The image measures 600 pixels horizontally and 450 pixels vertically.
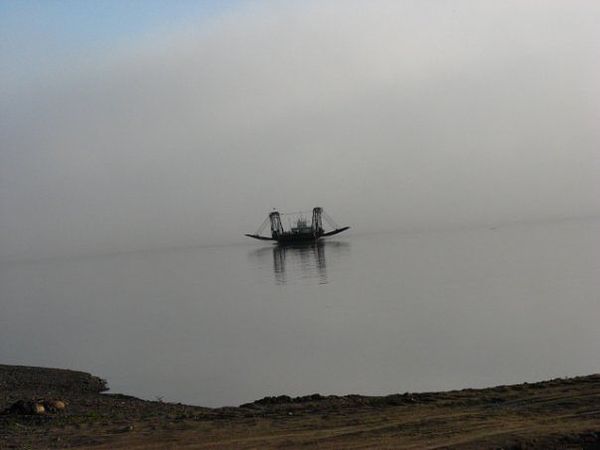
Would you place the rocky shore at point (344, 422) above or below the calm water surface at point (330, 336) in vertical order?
below

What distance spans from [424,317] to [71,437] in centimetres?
2114

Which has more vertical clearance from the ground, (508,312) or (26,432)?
(508,312)

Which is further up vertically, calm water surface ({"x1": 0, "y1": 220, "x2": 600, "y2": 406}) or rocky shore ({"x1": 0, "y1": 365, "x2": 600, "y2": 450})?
calm water surface ({"x1": 0, "y1": 220, "x2": 600, "y2": 406})

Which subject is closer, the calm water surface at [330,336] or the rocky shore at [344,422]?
the rocky shore at [344,422]

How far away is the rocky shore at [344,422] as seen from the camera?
8367 mm

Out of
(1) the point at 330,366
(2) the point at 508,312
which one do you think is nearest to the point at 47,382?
(1) the point at 330,366

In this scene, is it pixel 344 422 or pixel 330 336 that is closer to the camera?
pixel 344 422

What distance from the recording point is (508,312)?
28516mm

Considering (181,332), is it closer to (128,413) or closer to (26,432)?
(128,413)

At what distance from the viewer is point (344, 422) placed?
32.2ft

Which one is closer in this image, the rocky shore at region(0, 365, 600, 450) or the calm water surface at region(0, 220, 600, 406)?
the rocky shore at region(0, 365, 600, 450)

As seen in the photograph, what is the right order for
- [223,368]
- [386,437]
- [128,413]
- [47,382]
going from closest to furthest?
[386,437] → [128,413] → [47,382] → [223,368]

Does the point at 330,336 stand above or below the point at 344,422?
above

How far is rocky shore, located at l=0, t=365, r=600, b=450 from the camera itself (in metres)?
8.37
